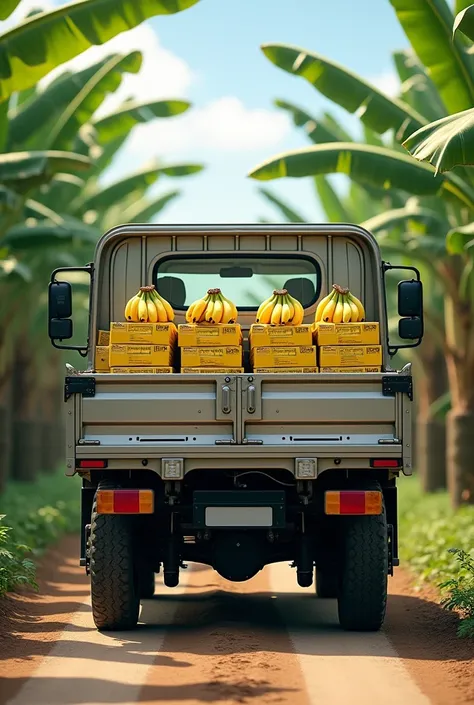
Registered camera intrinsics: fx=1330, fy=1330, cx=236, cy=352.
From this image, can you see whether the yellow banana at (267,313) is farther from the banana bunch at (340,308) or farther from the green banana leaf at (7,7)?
the green banana leaf at (7,7)

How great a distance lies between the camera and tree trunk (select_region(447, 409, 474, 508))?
19.7 meters

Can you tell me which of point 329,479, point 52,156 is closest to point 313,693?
point 329,479

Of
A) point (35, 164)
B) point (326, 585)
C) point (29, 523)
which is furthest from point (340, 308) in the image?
point (29, 523)

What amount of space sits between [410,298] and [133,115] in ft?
31.0

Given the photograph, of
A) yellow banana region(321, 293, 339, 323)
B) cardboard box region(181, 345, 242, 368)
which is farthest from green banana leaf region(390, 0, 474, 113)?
cardboard box region(181, 345, 242, 368)

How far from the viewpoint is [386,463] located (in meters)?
9.68

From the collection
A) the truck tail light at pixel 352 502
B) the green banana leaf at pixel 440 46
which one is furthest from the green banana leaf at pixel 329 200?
the truck tail light at pixel 352 502

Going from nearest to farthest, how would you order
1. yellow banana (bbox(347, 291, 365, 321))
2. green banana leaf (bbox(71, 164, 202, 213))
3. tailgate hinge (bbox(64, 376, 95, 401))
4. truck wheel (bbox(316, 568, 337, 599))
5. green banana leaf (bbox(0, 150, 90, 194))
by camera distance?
tailgate hinge (bbox(64, 376, 95, 401)) → yellow banana (bbox(347, 291, 365, 321)) → truck wheel (bbox(316, 568, 337, 599)) → green banana leaf (bbox(0, 150, 90, 194)) → green banana leaf (bbox(71, 164, 202, 213))

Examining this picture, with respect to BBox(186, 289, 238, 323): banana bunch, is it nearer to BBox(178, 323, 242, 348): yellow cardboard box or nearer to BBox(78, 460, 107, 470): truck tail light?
BBox(178, 323, 242, 348): yellow cardboard box

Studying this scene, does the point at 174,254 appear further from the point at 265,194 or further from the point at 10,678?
the point at 265,194

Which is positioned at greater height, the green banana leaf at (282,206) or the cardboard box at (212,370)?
the green banana leaf at (282,206)

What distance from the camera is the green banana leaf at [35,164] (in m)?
15.8

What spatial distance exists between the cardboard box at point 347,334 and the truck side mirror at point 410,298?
2.11ft

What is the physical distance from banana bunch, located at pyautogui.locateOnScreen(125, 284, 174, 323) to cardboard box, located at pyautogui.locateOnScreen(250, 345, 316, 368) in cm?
88
